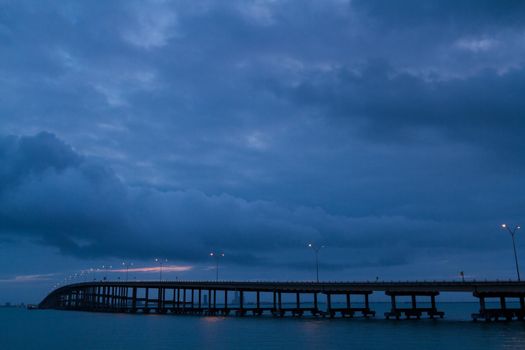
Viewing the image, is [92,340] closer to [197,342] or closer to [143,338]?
[143,338]

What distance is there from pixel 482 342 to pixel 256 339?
108 feet

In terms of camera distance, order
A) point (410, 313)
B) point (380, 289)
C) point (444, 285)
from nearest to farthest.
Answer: point (444, 285), point (380, 289), point (410, 313)

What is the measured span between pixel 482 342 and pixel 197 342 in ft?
133

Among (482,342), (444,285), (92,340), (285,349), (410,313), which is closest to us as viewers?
(285,349)

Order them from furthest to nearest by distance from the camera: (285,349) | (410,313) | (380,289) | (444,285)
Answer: (410,313) → (380,289) → (444,285) → (285,349)

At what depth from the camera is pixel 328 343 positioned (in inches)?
2911

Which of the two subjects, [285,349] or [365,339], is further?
[365,339]

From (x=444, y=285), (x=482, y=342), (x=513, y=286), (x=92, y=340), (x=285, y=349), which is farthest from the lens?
(x=444, y=285)

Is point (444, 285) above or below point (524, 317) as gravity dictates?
above

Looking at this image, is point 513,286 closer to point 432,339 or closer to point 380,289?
point 380,289

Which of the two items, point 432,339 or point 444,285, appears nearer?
point 432,339

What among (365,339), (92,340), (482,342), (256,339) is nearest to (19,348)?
(92,340)

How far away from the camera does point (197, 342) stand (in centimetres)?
7875

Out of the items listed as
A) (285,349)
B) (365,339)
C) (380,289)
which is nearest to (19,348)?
(285,349)
